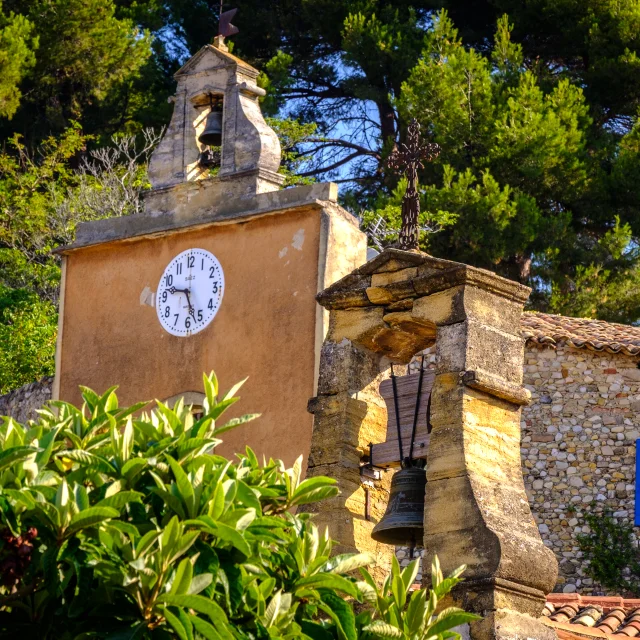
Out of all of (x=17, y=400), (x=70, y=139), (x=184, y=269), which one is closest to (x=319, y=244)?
(x=184, y=269)

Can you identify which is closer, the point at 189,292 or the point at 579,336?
the point at 189,292

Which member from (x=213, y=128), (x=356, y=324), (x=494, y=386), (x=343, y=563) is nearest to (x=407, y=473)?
(x=494, y=386)

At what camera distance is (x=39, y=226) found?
74.0 feet

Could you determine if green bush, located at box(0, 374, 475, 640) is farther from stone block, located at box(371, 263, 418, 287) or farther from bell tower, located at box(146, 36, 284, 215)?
bell tower, located at box(146, 36, 284, 215)

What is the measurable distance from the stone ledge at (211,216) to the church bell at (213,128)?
611 millimetres

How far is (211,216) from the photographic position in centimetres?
1257

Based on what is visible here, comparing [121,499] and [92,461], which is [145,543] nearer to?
[121,499]

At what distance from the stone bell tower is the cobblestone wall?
4.94m

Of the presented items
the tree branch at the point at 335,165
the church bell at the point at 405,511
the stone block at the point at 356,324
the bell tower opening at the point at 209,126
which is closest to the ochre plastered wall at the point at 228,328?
the bell tower opening at the point at 209,126

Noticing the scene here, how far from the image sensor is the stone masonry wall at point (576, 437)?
17234 millimetres

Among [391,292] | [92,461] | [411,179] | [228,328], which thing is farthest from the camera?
[228,328]

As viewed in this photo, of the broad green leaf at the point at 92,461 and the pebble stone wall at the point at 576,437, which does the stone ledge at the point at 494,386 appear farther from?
the pebble stone wall at the point at 576,437

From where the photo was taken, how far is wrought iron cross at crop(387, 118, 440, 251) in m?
8.16

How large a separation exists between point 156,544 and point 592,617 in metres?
5.27
